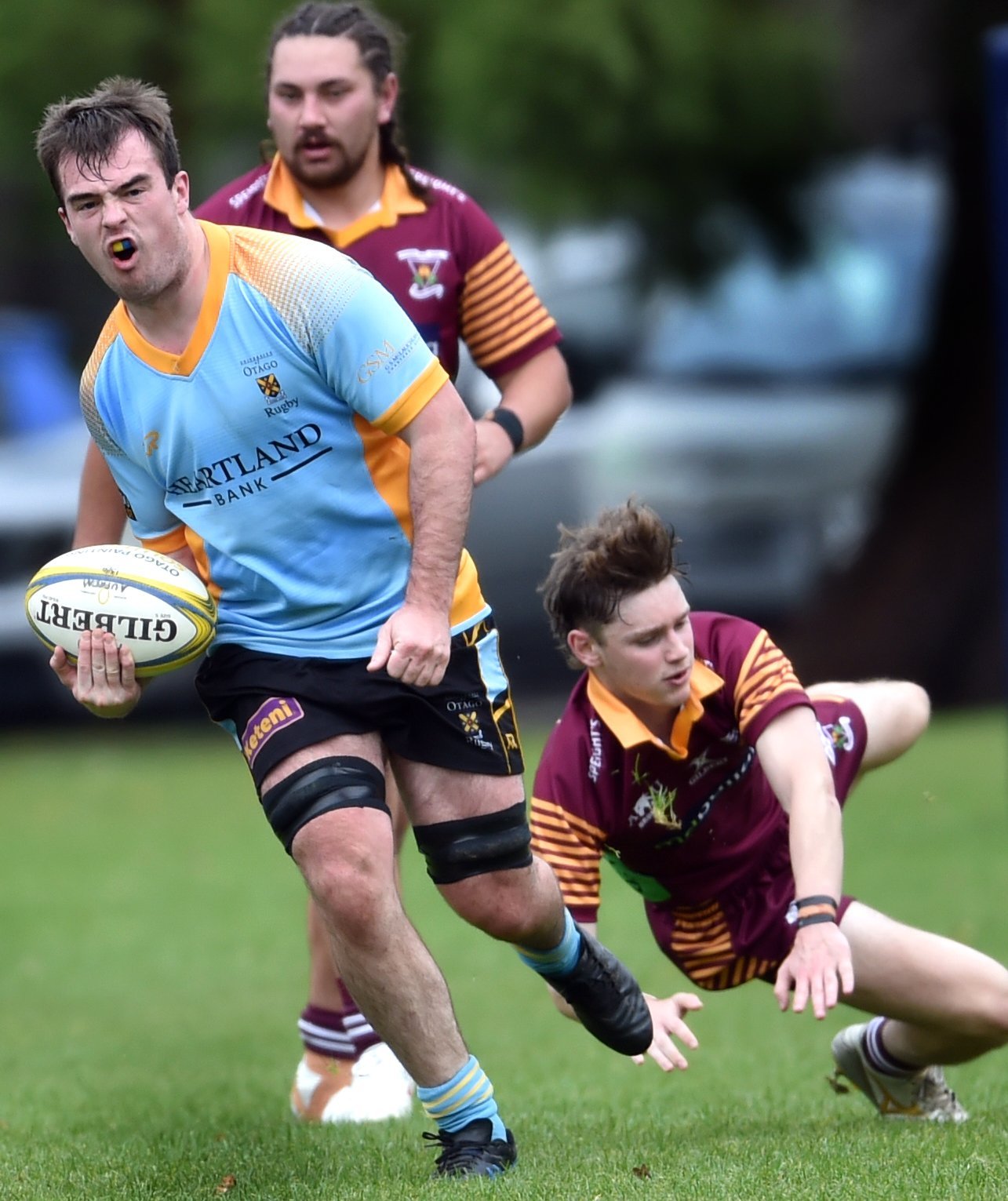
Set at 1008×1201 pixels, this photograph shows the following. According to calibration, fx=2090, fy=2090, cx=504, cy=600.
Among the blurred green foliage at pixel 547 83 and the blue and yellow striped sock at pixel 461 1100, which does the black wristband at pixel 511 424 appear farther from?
the blurred green foliage at pixel 547 83

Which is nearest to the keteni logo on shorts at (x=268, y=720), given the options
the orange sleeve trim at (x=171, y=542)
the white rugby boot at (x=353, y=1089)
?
the orange sleeve trim at (x=171, y=542)

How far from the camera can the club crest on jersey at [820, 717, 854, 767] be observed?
4832 mm

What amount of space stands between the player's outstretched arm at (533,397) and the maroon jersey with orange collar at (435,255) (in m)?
0.03

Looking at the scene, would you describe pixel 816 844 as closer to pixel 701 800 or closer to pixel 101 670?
pixel 701 800

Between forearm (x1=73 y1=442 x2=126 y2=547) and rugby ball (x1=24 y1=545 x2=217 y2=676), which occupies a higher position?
forearm (x1=73 y1=442 x2=126 y2=547)

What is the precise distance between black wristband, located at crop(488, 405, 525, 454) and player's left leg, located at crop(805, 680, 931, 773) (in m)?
1.07

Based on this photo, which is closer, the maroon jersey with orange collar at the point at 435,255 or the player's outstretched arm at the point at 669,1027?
the player's outstretched arm at the point at 669,1027

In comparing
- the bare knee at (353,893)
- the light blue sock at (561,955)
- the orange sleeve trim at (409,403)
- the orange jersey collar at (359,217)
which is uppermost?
the orange jersey collar at (359,217)

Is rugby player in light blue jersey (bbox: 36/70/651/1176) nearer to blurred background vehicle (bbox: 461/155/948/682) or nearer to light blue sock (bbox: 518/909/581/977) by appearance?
light blue sock (bbox: 518/909/581/977)

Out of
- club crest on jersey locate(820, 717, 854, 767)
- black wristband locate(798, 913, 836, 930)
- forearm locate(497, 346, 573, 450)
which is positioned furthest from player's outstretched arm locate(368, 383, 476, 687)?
forearm locate(497, 346, 573, 450)

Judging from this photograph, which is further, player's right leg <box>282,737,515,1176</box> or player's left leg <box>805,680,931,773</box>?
player's left leg <box>805,680,931,773</box>

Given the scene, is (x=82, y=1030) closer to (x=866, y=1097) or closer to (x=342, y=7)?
(x=866, y=1097)

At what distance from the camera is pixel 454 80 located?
38.0 feet

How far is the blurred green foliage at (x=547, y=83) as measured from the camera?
11492 mm
